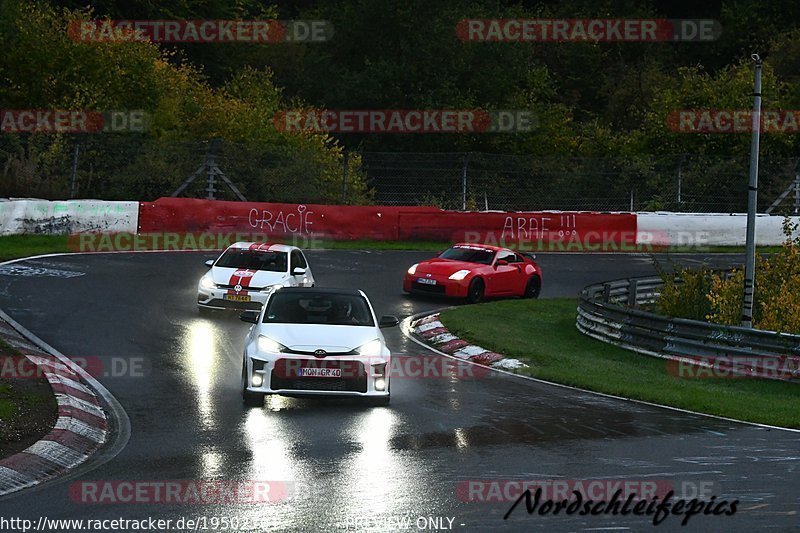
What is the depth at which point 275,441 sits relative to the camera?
11773 millimetres

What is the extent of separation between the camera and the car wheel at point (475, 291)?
85.3ft

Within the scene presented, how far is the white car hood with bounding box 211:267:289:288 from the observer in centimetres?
2153

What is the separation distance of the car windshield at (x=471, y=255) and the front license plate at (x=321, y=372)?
521 inches

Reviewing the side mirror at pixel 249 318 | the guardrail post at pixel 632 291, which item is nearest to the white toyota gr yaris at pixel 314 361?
the side mirror at pixel 249 318

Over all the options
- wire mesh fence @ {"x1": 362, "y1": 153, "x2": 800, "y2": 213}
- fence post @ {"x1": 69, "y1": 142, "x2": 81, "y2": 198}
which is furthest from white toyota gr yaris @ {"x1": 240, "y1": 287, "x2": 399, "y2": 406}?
wire mesh fence @ {"x1": 362, "y1": 153, "x2": 800, "y2": 213}

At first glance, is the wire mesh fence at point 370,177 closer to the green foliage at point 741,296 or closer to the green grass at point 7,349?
the green foliage at point 741,296

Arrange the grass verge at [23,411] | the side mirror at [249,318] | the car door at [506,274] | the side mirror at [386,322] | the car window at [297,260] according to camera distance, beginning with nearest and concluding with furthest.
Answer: the grass verge at [23,411] < the side mirror at [386,322] < the side mirror at [249,318] < the car window at [297,260] < the car door at [506,274]

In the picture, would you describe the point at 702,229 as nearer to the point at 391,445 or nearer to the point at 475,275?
the point at 475,275

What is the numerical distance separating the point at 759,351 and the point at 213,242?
59.9 ft

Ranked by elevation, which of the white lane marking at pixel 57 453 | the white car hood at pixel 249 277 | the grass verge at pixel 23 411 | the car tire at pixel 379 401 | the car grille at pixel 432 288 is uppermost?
the white car hood at pixel 249 277

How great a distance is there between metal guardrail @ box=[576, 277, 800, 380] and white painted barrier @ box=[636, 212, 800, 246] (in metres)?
16.2

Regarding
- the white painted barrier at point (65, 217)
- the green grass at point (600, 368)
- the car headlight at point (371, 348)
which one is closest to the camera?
the car headlight at point (371, 348)

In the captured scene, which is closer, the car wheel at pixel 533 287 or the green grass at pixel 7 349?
the green grass at pixel 7 349

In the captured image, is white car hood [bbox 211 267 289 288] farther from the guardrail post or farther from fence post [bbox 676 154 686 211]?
fence post [bbox 676 154 686 211]
